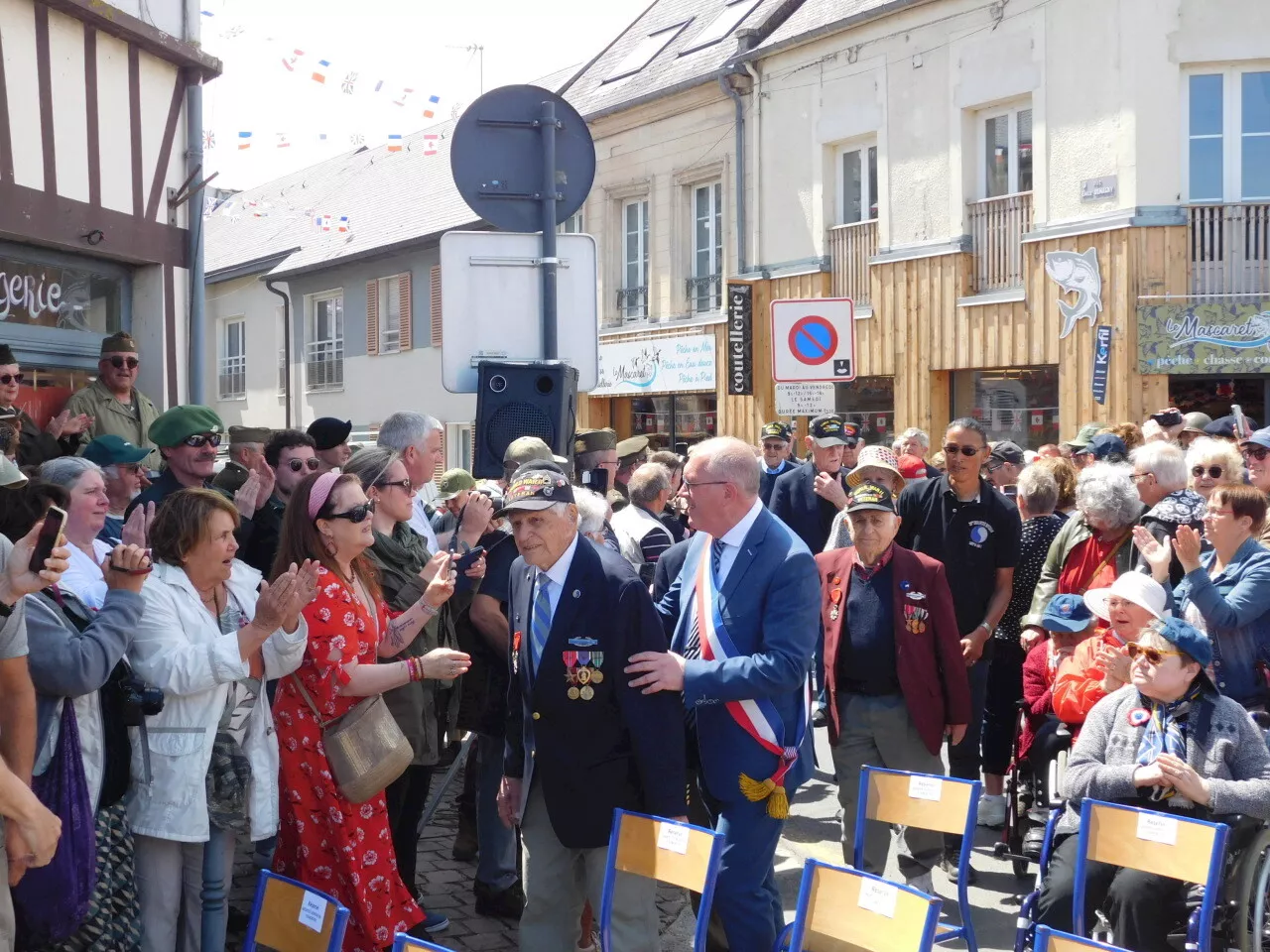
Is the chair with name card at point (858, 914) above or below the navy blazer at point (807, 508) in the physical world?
below

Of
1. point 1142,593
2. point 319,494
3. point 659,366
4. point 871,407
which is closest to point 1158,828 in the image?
point 1142,593

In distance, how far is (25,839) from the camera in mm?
3211

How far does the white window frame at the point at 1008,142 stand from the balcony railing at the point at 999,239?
0.16 meters

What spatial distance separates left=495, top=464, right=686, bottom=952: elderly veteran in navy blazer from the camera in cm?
418

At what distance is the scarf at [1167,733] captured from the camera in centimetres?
460

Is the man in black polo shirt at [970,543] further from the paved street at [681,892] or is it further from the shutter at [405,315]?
the shutter at [405,315]

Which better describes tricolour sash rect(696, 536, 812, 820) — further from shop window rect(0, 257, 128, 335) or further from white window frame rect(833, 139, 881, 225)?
white window frame rect(833, 139, 881, 225)

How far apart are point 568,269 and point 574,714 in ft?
9.10

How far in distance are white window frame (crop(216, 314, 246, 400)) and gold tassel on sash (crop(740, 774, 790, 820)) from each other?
97.0ft

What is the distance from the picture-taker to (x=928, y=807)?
4512 mm

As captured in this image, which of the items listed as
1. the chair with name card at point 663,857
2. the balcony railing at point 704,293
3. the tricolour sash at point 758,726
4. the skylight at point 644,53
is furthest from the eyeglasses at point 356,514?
the skylight at point 644,53

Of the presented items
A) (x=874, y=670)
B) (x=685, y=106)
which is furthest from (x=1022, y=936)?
(x=685, y=106)

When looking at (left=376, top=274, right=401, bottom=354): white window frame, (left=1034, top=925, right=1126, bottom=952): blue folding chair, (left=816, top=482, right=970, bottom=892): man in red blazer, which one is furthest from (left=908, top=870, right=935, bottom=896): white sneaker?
(left=376, top=274, right=401, bottom=354): white window frame

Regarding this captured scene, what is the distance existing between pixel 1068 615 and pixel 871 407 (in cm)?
1249
